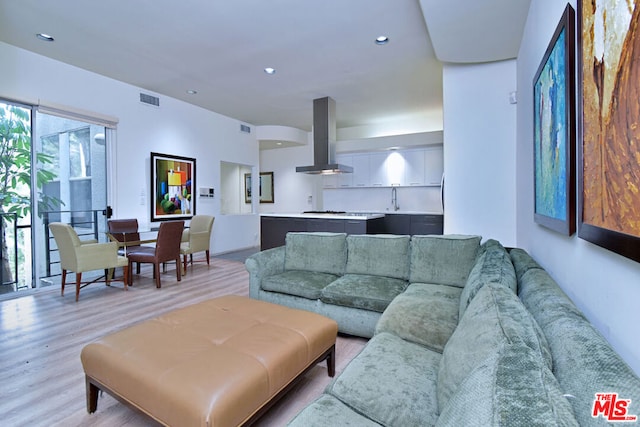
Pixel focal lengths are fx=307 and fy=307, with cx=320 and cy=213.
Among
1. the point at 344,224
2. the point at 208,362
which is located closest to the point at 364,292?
the point at 208,362

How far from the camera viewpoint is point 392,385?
1.21 m

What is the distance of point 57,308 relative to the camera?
3.34 m

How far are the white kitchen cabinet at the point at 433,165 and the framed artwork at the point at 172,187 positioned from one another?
188 inches

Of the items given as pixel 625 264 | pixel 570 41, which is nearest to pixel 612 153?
pixel 625 264

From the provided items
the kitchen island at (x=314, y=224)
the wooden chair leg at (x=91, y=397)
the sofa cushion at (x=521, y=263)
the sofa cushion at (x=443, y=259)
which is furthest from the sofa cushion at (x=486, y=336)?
the kitchen island at (x=314, y=224)

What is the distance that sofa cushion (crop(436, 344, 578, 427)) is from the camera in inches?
22.4

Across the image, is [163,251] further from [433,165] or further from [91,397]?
[433,165]

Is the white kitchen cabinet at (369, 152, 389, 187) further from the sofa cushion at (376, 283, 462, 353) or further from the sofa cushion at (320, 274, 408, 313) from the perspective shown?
the sofa cushion at (376, 283, 462, 353)

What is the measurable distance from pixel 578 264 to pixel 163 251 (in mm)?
4390

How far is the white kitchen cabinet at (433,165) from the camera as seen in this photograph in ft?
20.9

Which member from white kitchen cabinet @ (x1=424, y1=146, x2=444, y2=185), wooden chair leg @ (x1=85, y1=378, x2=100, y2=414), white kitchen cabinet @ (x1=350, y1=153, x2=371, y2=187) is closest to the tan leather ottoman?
wooden chair leg @ (x1=85, y1=378, x2=100, y2=414)

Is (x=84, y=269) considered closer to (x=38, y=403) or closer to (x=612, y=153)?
(x=38, y=403)

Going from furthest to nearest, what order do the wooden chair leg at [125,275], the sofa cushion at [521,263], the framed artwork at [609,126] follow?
the wooden chair leg at [125,275]
the sofa cushion at [521,263]
the framed artwork at [609,126]

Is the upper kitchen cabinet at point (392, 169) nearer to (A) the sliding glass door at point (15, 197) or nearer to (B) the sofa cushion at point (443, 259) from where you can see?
(B) the sofa cushion at point (443, 259)
